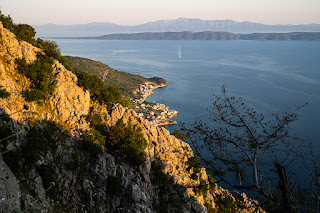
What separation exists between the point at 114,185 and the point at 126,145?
4538mm

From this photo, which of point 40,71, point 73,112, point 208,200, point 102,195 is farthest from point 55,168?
point 208,200

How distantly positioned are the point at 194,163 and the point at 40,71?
2176 centimetres

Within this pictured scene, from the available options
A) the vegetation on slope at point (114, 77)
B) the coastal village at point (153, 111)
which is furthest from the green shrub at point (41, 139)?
the vegetation on slope at point (114, 77)

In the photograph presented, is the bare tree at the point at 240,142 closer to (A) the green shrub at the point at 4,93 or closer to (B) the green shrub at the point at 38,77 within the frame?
(A) the green shrub at the point at 4,93

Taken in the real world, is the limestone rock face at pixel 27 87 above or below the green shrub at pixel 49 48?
below

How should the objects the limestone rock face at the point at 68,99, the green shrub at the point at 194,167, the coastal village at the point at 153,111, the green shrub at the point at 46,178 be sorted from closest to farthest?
the green shrub at the point at 46,178
the limestone rock face at the point at 68,99
the green shrub at the point at 194,167
the coastal village at the point at 153,111

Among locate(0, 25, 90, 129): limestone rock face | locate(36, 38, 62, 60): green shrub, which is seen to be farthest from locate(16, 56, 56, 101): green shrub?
locate(36, 38, 62, 60): green shrub

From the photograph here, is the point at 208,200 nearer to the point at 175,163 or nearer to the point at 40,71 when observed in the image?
the point at 175,163

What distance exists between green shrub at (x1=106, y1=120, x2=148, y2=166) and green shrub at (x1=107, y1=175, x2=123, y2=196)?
3.21m

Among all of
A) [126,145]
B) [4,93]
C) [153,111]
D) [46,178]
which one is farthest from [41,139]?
[153,111]

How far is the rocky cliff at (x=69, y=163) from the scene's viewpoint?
15633 mm

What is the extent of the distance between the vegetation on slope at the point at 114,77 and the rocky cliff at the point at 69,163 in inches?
4622

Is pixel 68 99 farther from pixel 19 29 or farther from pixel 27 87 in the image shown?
pixel 19 29

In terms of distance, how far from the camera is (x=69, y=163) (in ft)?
63.2
